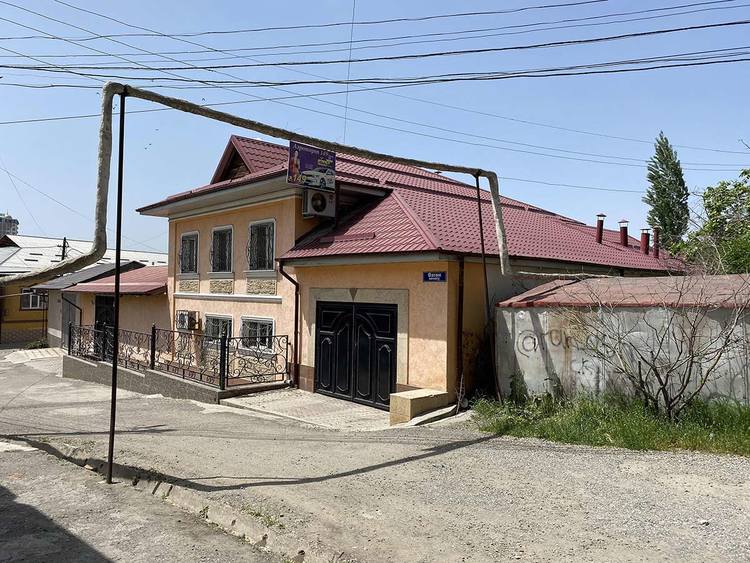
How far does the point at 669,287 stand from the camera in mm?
8016

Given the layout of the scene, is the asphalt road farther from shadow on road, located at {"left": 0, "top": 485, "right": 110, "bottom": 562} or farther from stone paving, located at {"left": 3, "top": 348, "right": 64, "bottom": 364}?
stone paving, located at {"left": 3, "top": 348, "right": 64, "bottom": 364}

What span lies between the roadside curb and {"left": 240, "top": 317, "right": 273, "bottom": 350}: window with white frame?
6522mm

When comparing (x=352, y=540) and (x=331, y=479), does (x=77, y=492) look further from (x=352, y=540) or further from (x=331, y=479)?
(x=352, y=540)

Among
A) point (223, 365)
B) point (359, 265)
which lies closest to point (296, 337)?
point (223, 365)

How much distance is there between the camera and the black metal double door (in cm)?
1052

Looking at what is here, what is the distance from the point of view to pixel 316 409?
1056 cm

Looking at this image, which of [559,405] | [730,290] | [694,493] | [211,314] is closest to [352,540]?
[694,493]

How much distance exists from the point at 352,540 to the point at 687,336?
5.14m

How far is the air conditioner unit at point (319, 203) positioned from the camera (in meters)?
12.5

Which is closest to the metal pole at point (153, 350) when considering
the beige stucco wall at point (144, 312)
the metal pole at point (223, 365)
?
the beige stucco wall at point (144, 312)

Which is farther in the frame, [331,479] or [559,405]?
[559,405]

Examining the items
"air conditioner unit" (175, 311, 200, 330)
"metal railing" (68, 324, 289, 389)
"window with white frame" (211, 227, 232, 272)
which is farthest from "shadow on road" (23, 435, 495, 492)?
"air conditioner unit" (175, 311, 200, 330)

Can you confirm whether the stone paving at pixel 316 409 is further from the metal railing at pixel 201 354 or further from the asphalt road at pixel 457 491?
the asphalt road at pixel 457 491

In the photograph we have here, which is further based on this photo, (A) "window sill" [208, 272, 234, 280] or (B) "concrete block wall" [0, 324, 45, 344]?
(B) "concrete block wall" [0, 324, 45, 344]
